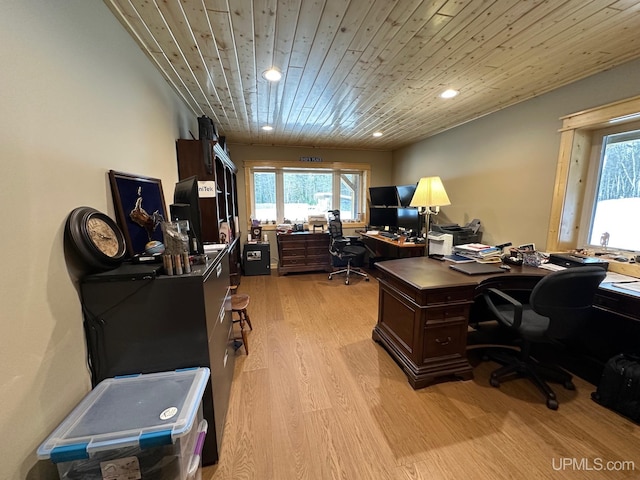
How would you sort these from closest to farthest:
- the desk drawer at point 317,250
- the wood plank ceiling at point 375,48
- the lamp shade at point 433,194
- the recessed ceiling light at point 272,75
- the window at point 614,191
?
1. the wood plank ceiling at point 375,48
2. the recessed ceiling light at point 272,75
3. the window at point 614,191
4. the lamp shade at point 433,194
5. the desk drawer at point 317,250

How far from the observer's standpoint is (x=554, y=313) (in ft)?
5.48

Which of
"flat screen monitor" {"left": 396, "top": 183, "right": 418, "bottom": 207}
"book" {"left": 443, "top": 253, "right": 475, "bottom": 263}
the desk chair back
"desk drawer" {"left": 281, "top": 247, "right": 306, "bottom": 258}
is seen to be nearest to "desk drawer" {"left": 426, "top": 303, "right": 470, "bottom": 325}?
the desk chair back

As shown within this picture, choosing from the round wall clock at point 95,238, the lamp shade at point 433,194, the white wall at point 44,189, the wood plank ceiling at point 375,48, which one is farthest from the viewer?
the lamp shade at point 433,194

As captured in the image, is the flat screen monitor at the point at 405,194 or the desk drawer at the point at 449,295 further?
the flat screen monitor at the point at 405,194

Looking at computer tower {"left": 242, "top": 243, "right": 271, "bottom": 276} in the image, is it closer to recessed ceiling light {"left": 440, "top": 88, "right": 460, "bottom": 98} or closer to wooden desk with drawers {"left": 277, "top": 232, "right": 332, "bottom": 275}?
wooden desk with drawers {"left": 277, "top": 232, "right": 332, "bottom": 275}

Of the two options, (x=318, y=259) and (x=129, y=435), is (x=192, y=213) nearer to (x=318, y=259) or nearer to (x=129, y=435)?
(x=129, y=435)

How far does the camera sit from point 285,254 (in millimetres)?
4746

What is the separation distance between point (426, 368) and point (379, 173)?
4331mm

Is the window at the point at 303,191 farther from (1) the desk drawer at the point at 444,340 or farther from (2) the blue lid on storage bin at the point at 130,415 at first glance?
(2) the blue lid on storage bin at the point at 130,415

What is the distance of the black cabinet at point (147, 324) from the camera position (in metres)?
1.13

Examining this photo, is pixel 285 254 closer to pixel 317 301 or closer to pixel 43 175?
pixel 317 301

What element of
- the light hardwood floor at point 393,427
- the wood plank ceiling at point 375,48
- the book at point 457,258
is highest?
the wood plank ceiling at point 375,48

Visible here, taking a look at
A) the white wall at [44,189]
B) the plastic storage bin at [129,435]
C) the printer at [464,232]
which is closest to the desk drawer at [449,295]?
the printer at [464,232]

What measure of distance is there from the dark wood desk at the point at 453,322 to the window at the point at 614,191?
0.80 m
